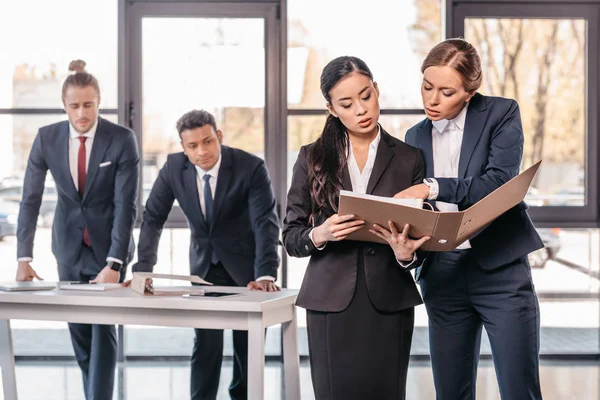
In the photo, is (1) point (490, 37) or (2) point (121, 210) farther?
(1) point (490, 37)

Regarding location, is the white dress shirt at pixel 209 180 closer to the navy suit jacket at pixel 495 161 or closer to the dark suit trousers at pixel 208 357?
the dark suit trousers at pixel 208 357

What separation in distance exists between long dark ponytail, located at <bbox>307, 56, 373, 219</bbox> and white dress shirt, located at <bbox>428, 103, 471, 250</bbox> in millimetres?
389

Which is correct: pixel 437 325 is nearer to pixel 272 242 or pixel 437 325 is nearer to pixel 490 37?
pixel 272 242

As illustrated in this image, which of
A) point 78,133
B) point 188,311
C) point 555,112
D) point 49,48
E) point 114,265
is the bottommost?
point 188,311

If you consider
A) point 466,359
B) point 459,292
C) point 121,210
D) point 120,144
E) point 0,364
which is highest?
point 120,144

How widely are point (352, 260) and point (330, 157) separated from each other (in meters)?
0.28

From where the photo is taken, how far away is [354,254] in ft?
7.06

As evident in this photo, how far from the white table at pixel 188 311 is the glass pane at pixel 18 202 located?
2.38 metres

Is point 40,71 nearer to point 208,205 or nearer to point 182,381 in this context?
point 182,381

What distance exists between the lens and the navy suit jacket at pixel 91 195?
3.53m

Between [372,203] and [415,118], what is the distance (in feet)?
11.5

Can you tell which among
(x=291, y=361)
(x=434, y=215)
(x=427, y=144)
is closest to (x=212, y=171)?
(x=291, y=361)

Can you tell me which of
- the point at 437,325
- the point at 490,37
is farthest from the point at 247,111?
the point at 437,325

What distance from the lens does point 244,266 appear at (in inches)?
142
